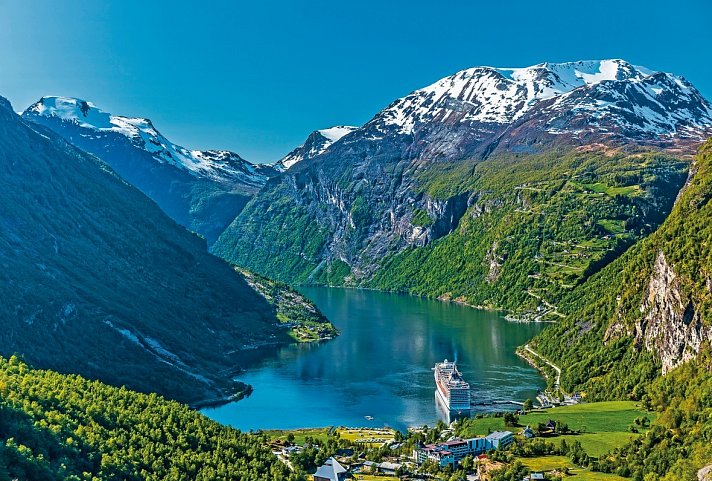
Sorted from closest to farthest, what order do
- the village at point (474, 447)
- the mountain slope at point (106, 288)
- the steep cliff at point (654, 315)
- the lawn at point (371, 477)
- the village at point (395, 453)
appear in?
1. the lawn at point (371, 477)
2. the village at point (474, 447)
3. the village at point (395, 453)
4. the steep cliff at point (654, 315)
5. the mountain slope at point (106, 288)

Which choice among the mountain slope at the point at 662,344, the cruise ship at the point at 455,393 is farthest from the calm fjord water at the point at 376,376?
the mountain slope at the point at 662,344

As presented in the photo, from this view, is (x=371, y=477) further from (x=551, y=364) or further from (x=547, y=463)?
(x=551, y=364)

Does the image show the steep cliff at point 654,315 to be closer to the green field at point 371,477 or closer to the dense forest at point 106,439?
the green field at point 371,477

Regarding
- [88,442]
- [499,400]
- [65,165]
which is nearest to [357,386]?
[499,400]

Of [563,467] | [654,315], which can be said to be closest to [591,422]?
[563,467]

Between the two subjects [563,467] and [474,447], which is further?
[474,447]

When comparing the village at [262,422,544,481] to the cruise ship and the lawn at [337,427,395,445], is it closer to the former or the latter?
the lawn at [337,427,395,445]

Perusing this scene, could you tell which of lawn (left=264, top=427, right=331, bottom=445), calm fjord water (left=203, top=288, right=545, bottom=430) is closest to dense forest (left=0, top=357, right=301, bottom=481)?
lawn (left=264, top=427, right=331, bottom=445)
